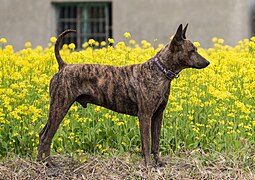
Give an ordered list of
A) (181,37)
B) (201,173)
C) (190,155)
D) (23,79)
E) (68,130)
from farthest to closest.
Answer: (23,79), (68,130), (190,155), (201,173), (181,37)

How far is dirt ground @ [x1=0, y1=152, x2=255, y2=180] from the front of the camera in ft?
19.6

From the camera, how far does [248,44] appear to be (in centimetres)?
811

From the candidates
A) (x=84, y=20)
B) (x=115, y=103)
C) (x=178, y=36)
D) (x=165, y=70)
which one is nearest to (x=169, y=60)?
(x=165, y=70)

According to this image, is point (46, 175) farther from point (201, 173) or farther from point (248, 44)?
point (248, 44)

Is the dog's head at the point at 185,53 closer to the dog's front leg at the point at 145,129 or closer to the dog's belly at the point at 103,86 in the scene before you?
the dog's belly at the point at 103,86

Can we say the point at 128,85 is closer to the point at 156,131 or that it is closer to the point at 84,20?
the point at 156,131

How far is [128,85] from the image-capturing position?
5.76 meters

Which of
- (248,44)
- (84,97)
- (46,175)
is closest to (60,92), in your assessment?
(84,97)

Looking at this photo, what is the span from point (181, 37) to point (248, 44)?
2684mm

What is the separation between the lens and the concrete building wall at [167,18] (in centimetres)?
1541

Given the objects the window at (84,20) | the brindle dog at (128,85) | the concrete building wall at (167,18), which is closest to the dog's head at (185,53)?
the brindle dog at (128,85)

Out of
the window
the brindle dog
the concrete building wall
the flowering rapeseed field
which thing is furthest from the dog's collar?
the window

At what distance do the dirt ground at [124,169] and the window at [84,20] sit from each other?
10062 mm

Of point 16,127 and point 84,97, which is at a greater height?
point 84,97
